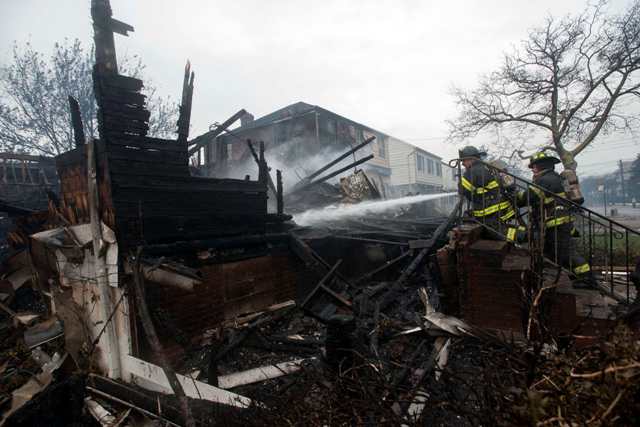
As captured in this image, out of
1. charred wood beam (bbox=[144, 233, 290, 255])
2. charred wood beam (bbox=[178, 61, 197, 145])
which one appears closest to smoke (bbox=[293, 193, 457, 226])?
charred wood beam (bbox=[144, 233, 290, 255])

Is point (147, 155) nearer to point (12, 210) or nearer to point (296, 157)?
point (12, 210)

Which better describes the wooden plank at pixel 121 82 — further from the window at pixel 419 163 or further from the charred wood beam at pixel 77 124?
the window at pixel 419 163

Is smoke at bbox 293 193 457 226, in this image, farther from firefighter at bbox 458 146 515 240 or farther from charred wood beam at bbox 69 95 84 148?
charred wood beam at bbox 69 95 84 148

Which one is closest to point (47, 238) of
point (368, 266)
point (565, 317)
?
point (368, 266)

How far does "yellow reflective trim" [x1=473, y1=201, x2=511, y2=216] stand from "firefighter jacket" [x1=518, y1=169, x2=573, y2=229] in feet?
0.81

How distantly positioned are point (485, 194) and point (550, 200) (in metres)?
0.90

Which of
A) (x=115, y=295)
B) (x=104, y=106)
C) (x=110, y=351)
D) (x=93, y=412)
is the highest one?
(x=104, y=106)

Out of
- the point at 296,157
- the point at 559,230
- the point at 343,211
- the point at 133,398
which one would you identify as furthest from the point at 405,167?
the point at 133,398

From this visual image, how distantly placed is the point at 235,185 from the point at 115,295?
2676 mm

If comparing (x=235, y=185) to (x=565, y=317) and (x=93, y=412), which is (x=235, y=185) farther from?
(x=565, y=317)

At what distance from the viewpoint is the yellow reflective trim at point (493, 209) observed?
527 cm

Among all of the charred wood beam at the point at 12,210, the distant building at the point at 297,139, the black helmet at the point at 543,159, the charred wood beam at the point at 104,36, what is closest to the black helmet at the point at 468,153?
the black helmet at the point at 543,159

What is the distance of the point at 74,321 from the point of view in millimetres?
5281

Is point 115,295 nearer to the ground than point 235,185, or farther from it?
nearer to the ground
